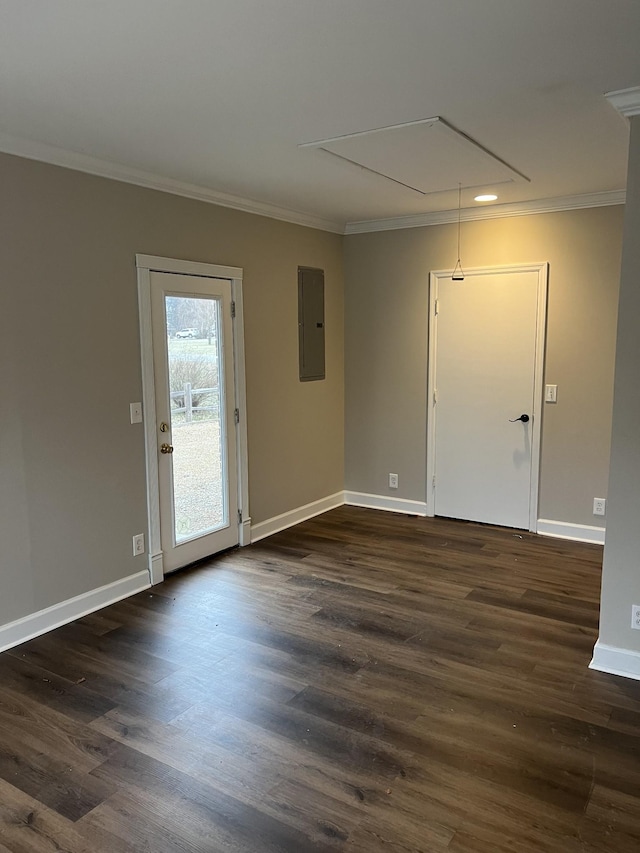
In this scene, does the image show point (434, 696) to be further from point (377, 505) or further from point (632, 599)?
point (377, 505)

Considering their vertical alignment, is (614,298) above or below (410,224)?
below

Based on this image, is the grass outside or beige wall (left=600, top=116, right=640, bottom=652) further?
the grass outside

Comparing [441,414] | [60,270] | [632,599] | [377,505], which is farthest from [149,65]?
[377,505]

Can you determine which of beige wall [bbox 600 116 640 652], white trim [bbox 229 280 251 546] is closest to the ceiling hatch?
beige wall [bbox 600 116 640 652]

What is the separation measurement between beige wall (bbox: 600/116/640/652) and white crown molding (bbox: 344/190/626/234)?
1.94 m

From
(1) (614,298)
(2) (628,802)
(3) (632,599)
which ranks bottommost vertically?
(2) (628,802)

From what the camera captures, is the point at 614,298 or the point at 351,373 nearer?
the point at 614,298

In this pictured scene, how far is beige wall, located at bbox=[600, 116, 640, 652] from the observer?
266 cm

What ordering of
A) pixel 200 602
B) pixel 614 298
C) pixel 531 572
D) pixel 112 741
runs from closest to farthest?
pixel 112 741
pixel 200 602
pixel 531 572
pixel 614 298

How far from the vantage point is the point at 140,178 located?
370 centimetres

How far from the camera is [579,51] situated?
2.15 metres

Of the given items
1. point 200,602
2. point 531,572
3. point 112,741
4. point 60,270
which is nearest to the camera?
point 112,741

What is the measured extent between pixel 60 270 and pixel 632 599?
326cm

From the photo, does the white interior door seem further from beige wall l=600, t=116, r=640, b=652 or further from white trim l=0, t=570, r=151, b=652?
beige wall l=600, t=116, r=640, b=652
